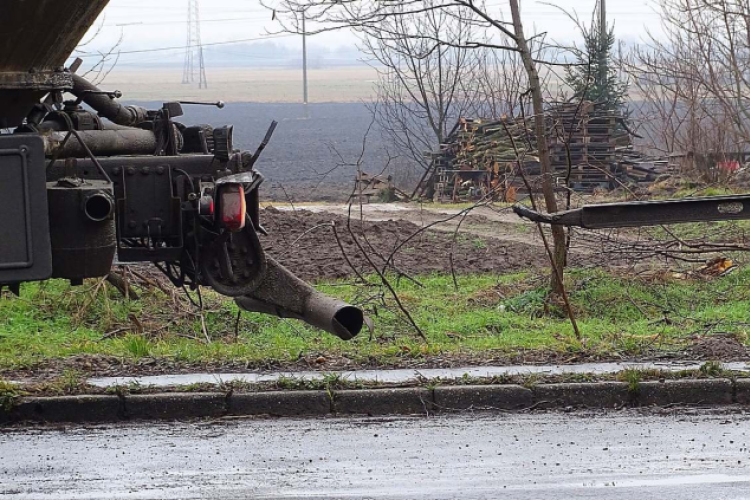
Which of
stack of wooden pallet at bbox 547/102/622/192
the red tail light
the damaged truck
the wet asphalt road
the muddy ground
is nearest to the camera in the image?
the damaged truck

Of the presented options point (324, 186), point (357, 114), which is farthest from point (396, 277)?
point (357, 114)

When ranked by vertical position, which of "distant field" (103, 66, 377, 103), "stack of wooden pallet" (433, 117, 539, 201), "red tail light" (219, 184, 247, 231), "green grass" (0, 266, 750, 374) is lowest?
"green grass" (0, 266, 750, 374)

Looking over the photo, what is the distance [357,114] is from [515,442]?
108m

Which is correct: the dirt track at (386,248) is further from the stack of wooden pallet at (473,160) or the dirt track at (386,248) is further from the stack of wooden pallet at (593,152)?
the stack of wooden pallet at (593,152)

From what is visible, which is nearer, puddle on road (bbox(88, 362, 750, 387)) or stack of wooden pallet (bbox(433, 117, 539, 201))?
puddle on road (bbox(88, 362, 750, 387))

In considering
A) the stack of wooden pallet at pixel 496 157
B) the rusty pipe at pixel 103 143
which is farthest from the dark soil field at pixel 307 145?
the rusty pipe at pixel 103 143

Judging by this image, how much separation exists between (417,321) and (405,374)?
276cm

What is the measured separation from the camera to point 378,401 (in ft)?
23.7

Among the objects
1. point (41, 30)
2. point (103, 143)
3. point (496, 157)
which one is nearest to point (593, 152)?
point (496, 157)

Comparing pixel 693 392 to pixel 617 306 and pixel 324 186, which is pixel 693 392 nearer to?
pixel 617 306

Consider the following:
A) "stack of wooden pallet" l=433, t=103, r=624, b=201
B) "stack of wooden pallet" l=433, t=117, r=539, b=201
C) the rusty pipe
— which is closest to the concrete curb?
the rusty pipe

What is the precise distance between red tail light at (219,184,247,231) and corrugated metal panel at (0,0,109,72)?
3.44ft

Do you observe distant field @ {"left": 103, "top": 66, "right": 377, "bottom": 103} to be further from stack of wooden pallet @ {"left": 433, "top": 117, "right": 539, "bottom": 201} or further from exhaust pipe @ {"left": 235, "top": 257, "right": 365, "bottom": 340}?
exhaust pipe @ {"left": 235, "top": 257, "right": 365, "bottom": 340}

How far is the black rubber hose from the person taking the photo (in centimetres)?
625
